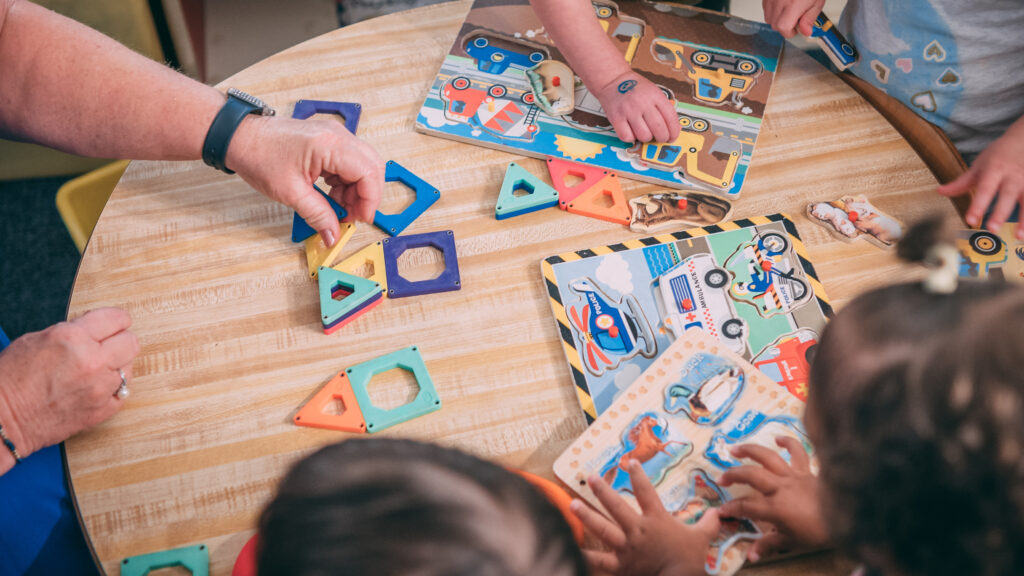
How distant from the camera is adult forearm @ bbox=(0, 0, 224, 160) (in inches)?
36.6

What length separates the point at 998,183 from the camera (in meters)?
0.94

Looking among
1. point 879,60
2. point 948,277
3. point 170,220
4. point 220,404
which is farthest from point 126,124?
point 879,60

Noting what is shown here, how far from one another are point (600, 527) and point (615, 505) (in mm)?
26

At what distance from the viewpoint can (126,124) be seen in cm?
96

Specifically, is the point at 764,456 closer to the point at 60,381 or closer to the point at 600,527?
the point at 600,527

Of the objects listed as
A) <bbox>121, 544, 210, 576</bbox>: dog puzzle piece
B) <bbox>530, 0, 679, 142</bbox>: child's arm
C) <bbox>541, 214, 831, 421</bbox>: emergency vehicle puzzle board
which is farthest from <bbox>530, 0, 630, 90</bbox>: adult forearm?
<bbox>121, 544, 210, 576</bbox>: dog puzzle piece

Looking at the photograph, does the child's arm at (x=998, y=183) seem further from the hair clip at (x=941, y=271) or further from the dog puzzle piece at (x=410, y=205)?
the dog puzzle piece at (x=410, y=205)

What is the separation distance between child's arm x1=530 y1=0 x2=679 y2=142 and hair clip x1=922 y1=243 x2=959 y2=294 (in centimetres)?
47

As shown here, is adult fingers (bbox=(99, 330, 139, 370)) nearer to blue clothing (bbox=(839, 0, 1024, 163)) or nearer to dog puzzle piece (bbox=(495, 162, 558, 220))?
dog puzzle piece (bbox=(495, 162, 558, 220))

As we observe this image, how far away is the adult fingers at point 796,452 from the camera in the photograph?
75 centimetres

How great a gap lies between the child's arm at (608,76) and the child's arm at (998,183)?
0.38 meters

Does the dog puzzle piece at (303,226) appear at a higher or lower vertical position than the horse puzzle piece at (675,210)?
lower

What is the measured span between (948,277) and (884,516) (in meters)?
0.20

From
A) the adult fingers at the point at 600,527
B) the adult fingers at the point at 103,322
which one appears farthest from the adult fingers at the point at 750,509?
the adult fingers at the point at 103,322
